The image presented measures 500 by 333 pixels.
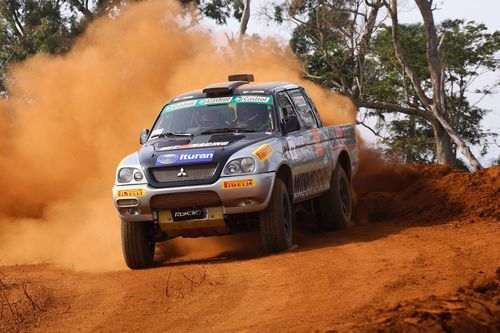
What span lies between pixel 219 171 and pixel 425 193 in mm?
5641

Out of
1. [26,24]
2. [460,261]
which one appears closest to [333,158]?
[460,261]

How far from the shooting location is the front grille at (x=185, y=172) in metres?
10.1

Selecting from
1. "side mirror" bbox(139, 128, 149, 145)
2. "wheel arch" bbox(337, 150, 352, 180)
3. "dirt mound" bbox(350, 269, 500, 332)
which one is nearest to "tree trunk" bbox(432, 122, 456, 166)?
"wheel arch" bbox(337, 150, 352, 180)

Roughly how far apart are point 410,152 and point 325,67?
523cm

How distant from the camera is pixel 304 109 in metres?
12.5

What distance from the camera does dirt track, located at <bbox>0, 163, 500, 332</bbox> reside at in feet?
22.1

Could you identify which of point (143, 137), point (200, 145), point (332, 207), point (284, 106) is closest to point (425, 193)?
point (332, 207)

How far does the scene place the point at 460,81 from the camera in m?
40.2

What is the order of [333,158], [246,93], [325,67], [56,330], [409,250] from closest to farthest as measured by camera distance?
1. [56,330]
2. [409,250]
3. [246,93]
4. [333,158]
5. [325,67]

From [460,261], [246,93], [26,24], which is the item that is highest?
[26,24]

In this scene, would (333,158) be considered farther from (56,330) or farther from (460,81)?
(460,81)

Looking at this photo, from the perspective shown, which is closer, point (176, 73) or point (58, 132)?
point (58, 132)

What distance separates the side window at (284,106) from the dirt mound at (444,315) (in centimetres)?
483

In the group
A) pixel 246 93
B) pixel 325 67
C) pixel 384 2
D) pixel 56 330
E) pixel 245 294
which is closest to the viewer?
pixel 56 330
